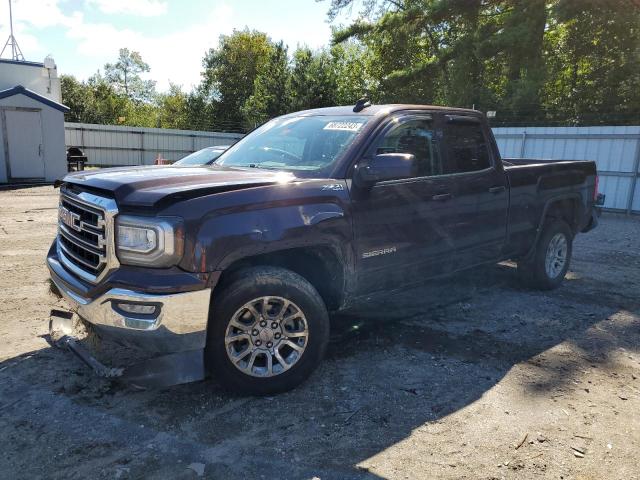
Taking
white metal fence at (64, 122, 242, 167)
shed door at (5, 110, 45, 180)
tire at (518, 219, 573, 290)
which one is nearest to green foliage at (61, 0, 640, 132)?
white metal fence at (64, 122, 242, 167)

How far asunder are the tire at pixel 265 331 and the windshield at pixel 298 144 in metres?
1.00

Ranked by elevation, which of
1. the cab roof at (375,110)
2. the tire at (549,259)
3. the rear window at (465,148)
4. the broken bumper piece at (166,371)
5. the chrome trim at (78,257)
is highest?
the cab roof at (375,110)

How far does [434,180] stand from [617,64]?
18715 millimetres

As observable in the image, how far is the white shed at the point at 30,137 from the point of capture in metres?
17.8

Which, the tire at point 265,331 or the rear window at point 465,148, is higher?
the rear window at point 465,148

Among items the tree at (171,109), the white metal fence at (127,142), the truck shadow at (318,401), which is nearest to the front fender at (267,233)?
the truck shadow at (318,401)

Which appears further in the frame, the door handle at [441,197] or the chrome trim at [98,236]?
the door handle at [441,197]

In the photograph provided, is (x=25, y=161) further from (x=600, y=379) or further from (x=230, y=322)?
(x=600, y=379)

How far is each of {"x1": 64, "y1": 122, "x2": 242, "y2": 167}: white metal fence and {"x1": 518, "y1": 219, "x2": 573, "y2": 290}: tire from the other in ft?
76.4

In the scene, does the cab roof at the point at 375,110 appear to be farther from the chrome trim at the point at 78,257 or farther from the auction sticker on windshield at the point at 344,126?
the chrome trim at the point at 78,257

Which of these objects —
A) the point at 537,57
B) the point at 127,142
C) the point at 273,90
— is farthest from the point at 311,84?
the point at 537,57

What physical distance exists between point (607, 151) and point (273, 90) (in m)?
25.5

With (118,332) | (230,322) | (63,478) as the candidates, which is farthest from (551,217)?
(63,478)

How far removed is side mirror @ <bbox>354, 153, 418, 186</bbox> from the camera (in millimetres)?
3660
